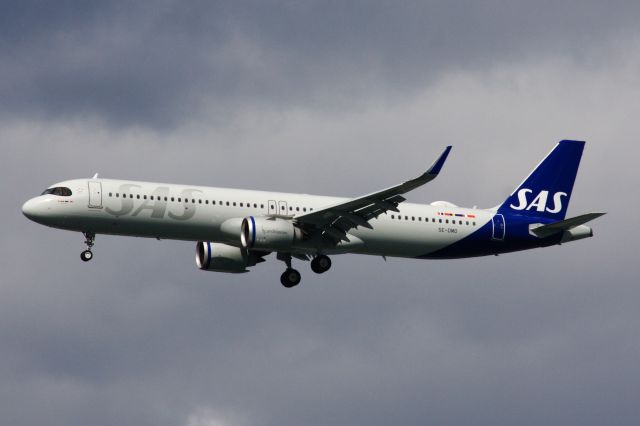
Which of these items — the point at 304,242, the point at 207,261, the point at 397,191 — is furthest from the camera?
the point at 207,261

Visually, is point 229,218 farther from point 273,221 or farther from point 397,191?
point 397,191

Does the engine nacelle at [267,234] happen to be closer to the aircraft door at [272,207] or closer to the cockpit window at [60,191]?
the aircraft door at [272,207]

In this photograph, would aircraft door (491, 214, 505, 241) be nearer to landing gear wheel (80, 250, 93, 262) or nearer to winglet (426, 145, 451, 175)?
winglet (426, 145, 451, 175)

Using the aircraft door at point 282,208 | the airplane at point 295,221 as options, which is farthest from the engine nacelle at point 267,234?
the aircraft door at point 282,208

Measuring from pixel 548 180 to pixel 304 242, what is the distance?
16.7 m

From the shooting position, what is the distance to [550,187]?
252ft

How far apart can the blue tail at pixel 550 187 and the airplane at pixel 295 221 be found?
8 cm

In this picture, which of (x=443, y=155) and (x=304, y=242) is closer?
(x=443, y=155)

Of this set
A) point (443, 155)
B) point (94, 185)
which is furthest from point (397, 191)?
point (94, 185)

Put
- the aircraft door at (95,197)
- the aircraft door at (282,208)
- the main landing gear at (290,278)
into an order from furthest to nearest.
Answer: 1. the main landing gear at (290,278)
2. the aircraft door at (282,208)
3. the aircraft door at (95,197)

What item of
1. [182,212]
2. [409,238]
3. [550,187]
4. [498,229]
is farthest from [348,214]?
[550,187]

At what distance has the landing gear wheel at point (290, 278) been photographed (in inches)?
2803

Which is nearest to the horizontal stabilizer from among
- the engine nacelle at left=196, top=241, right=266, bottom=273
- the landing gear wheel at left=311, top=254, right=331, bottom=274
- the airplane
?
the airplane

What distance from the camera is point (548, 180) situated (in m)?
77.1
